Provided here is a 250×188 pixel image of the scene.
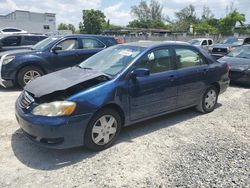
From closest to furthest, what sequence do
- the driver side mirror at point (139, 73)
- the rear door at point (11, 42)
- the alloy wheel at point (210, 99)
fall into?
the driver side mirror at point (139, 73)
the alloy wheel at point (210, 99)
the rear door at point (11, 42)

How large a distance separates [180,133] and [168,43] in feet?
5.58

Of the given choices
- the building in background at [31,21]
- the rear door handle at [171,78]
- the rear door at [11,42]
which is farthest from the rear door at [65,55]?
the building in background at [31,21]

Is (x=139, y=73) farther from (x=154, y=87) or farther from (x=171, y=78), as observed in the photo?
(x=171, y=78)

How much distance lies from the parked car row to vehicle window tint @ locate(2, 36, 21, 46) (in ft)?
21.6

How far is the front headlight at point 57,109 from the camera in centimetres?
353

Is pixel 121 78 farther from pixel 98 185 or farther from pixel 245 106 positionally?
pixel 245 106

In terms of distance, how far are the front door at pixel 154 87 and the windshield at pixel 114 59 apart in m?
0.22

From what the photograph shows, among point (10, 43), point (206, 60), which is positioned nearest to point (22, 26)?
point (10, 43)

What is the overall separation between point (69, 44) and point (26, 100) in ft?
15.6

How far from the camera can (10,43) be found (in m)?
10.5

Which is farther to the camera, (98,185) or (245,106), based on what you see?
(245,106)

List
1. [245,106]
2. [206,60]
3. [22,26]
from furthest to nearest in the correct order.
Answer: [22,26] → [245,106] → [206,60]

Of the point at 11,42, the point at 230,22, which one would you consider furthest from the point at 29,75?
the point at 230,22

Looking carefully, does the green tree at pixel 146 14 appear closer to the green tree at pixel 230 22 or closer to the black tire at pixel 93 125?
the green tree at pixel 230 22
